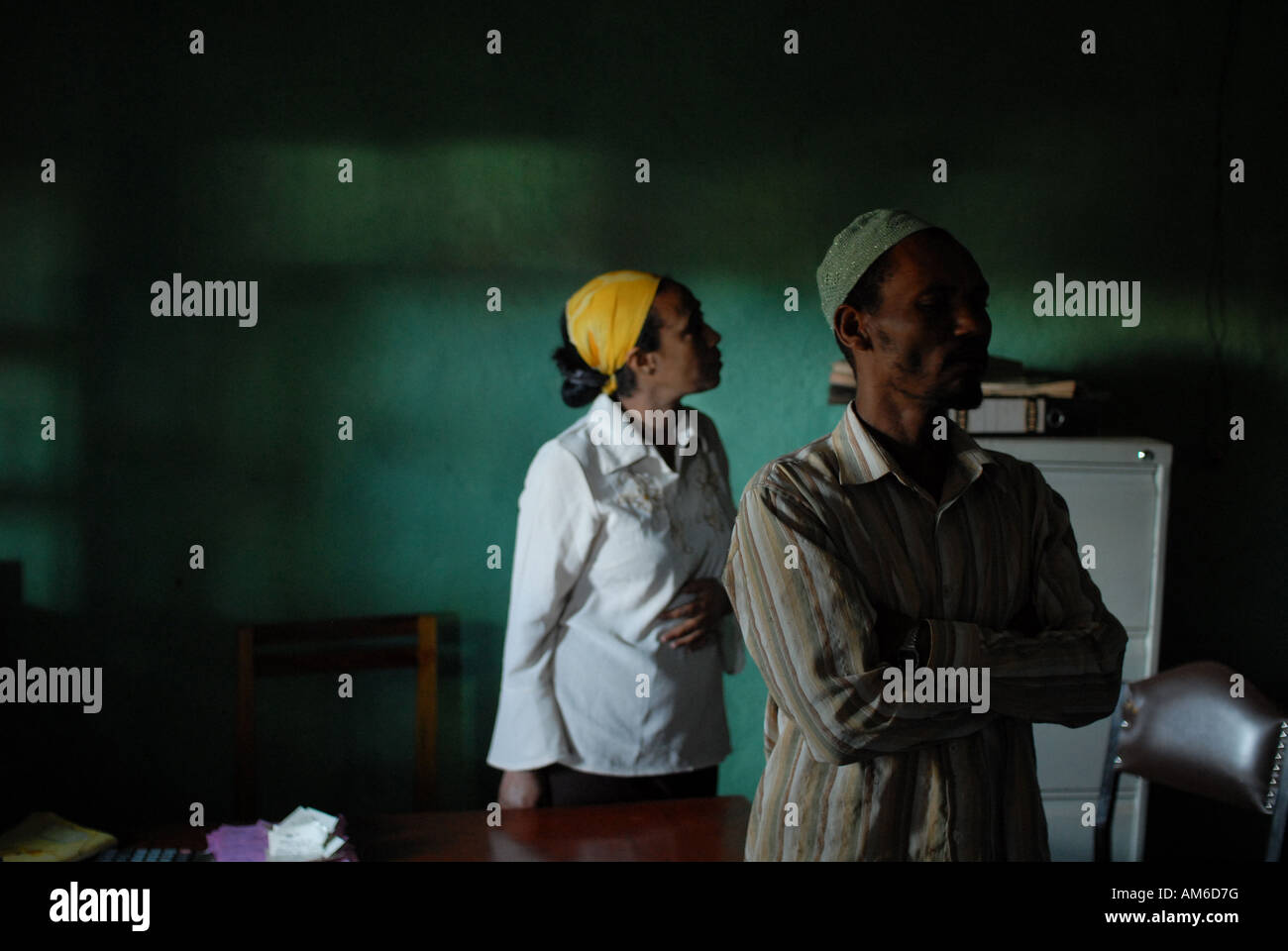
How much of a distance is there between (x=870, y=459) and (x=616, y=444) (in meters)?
0.59

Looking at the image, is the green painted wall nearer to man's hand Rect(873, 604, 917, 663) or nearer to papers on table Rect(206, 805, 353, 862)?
papers on table Rect(206, 805, 353, 862)

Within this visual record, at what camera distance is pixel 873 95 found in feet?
6.70

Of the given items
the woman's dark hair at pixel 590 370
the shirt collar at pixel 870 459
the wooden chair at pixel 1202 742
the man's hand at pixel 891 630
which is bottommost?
the wooden chair at pixel 1202 742

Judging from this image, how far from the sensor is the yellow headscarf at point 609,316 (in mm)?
1926

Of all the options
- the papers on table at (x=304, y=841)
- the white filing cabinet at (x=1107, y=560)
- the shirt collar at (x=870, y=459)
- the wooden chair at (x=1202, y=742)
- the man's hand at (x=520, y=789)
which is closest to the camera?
the shirt collar at (x=870, y=459)

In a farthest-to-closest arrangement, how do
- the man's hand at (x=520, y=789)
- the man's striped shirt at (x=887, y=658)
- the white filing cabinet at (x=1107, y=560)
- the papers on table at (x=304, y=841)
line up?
the white filing cabinet at (x=1107, y=560) < the man's hand at (x=520, y=789) < the papers on table at (x=304, y=841) < the man's striped shirt at (x=887, y=658)

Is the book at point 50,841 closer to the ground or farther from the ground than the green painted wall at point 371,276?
closer to the ground

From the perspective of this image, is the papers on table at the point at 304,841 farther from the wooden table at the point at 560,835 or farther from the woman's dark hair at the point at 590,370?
the woman's dark hair at the point at 590,370

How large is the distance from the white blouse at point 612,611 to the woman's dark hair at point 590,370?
0.04 metres

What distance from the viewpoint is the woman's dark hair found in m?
1.89

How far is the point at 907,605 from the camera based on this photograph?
1.40 metres

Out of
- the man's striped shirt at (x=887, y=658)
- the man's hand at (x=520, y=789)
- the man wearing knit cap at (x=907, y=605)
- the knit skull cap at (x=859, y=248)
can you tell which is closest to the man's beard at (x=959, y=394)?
the man wearing knit cap at (x=907, y=605)
